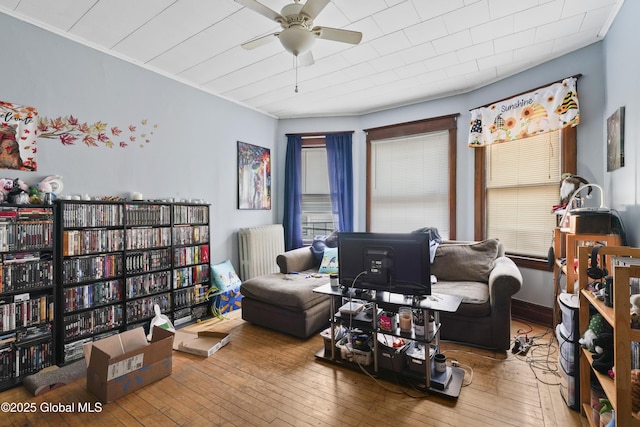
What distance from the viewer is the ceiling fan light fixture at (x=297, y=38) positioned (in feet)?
6.17

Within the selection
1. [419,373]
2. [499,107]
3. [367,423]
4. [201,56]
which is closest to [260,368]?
[367,423]

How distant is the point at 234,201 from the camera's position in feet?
13.2

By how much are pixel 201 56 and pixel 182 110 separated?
0.78 m

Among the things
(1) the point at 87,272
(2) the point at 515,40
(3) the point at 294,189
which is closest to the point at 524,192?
(2) the point at 515,40

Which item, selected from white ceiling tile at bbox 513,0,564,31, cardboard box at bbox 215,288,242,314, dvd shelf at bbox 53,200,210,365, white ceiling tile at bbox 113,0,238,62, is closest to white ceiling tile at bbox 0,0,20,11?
white ceiling tile at bbox 113,0,238,62

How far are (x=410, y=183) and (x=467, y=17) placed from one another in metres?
2.21

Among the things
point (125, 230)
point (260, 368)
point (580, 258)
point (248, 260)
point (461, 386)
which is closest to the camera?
point (580, 258)

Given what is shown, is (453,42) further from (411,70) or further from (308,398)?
(308,398)

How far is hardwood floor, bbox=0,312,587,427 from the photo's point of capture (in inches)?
67.0

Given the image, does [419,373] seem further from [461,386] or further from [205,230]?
[205,230]

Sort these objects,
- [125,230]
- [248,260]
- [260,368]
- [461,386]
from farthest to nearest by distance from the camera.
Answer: [248,260] < [125,230] < [260,368] < [461,386]

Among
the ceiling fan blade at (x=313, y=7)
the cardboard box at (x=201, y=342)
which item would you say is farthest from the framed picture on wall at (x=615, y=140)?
the cardboard box at (x=201, y=342)

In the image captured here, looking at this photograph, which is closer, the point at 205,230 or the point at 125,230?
the point at 125,230

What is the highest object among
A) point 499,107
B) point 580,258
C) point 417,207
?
point 499,107
